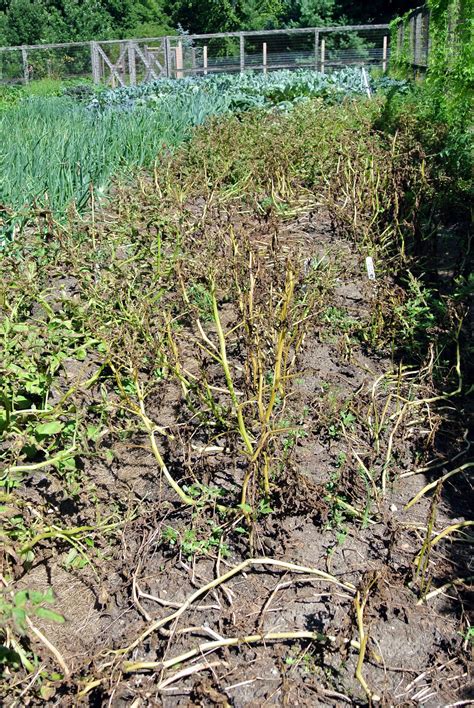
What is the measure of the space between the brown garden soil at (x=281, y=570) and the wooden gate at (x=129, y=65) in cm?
1943

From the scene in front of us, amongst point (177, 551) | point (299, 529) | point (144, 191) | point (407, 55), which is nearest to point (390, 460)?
point (299, 529)

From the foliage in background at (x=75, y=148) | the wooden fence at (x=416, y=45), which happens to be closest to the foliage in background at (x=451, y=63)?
the foliage in background at (x=75, y=148)

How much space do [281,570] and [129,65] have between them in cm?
2162

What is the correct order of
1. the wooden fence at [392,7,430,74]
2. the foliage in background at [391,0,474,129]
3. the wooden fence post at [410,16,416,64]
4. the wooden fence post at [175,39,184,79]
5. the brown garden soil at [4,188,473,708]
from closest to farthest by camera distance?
the brown garden soil at [4,188,473,708] → the foliage in background at [391,0,474,129] → the wooden fence at [392,7,430,74] → the wooden fence post at [410,16,416,64] → the wooden fence post at [175,39,184,79]

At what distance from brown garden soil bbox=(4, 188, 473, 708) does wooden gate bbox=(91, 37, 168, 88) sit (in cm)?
1943

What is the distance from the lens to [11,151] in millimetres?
4633

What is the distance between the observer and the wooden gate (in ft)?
70.2

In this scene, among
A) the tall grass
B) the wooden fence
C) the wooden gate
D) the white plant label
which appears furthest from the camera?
the wooden gate

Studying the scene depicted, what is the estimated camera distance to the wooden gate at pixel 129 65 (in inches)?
842

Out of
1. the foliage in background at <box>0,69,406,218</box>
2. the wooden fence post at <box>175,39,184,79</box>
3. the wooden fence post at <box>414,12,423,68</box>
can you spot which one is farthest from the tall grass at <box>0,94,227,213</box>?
the wooden fence post at <box>175,39,184,79</box>

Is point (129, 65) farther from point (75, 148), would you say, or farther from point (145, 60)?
point (75, 148)

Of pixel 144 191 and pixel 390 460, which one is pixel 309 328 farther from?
pixel 144 191

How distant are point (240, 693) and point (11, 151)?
12.4 feet

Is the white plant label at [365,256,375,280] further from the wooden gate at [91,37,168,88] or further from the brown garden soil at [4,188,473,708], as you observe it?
the wooden gate at [91,37,168,88]
